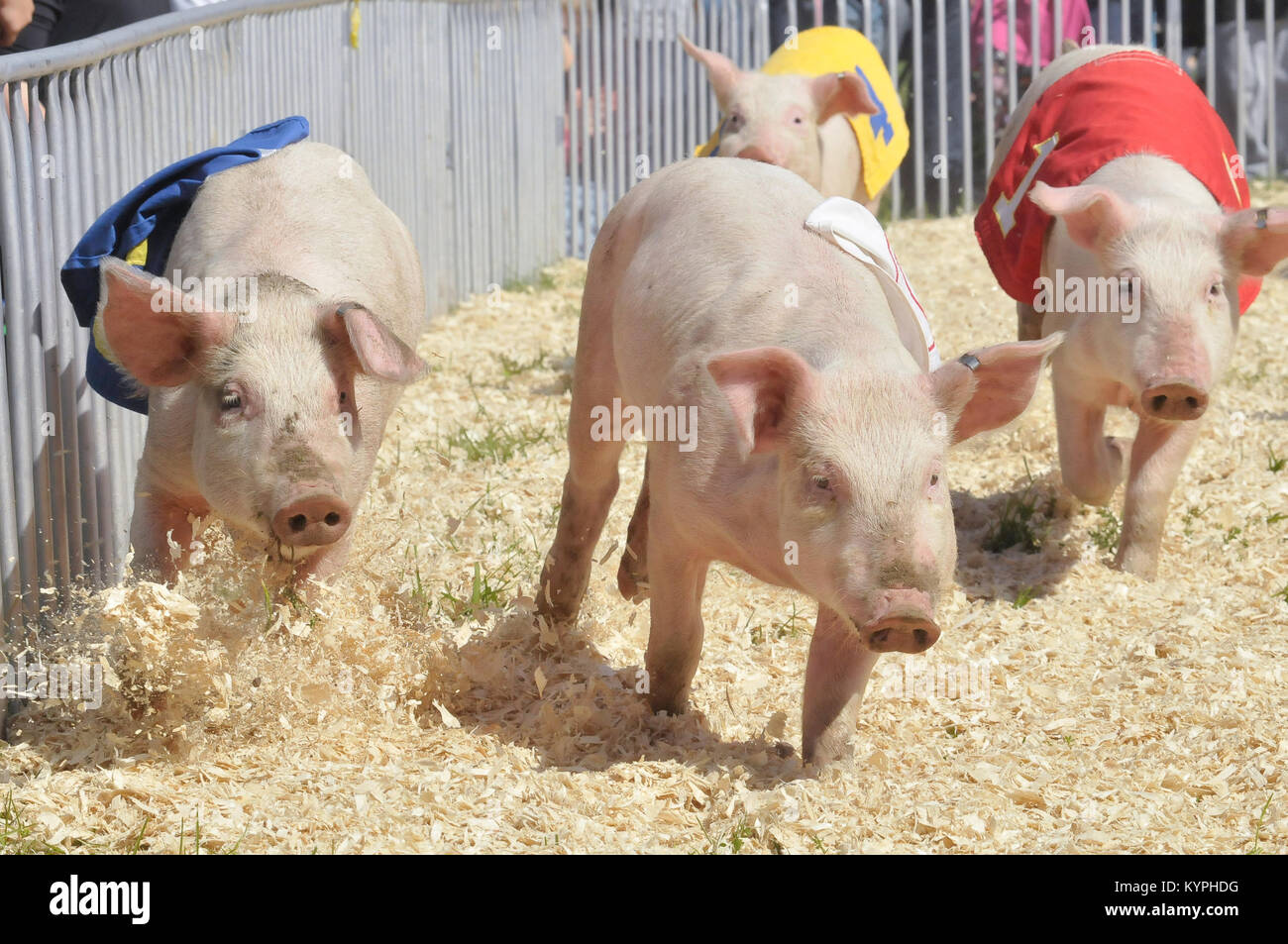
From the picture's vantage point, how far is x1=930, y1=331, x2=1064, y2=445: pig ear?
12.4 feet

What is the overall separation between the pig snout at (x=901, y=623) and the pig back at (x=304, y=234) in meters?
2.11

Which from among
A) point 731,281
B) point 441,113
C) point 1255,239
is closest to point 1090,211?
point 1255,239

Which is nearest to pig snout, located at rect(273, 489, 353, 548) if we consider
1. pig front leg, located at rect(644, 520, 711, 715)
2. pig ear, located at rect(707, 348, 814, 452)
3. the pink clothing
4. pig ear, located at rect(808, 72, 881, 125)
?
pig front leg, located at rect(644, 520, 711, 715)

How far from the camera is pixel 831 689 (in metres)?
4.19

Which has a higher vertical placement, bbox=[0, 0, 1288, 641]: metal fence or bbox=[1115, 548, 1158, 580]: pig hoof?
bbox=[0, 0, 1288, 641]: metal fence

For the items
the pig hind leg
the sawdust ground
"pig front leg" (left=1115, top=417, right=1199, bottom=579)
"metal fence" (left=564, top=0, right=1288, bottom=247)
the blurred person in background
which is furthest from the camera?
"metal fence" (left=564, top=0, right=1288, bottom=247)

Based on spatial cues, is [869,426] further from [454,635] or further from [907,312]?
[454,635]

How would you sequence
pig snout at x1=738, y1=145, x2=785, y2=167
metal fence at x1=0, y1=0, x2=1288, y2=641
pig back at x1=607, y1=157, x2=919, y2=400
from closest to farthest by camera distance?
1. pig back at x1=607, y1=157, x2=919, y2=400
2. metal fence at x1=0, y1=0, x2=1288, y2=641
3. pig snout at x1=738, y1=145, x2=785, y2=167

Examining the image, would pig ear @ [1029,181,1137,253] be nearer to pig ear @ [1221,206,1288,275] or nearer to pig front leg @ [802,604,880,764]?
pig ear @ [1221,206,1288,275]

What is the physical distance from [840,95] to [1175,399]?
11.9ft

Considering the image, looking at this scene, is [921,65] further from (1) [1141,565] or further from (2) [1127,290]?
(1) [1141,565]

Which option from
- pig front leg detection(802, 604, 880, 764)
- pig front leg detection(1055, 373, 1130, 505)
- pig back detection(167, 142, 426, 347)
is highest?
pig back detection(167, 142, 426, 347)

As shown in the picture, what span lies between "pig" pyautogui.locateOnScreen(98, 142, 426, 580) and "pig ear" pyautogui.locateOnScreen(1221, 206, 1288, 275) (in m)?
3.01
